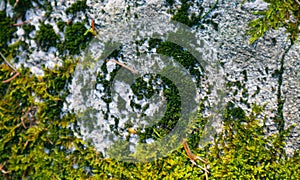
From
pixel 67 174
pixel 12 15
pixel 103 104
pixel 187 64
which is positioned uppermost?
pixel 12 15

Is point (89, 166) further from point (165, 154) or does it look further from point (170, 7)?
point (170, 7)

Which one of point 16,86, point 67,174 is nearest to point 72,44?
point 16,86

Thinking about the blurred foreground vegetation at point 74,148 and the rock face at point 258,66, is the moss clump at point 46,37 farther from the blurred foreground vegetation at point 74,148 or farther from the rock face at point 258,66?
the rock face at point 258,66

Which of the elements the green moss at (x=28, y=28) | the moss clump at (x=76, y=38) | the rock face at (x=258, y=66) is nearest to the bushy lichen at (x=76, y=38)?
the moss clump at (x=76, y=38)

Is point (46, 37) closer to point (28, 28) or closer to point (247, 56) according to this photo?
point (28, 28)

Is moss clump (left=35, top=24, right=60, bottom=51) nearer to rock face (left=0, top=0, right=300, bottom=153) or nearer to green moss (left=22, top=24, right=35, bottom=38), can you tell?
green moss (left=22, top=24, right=35, bottom=38)
